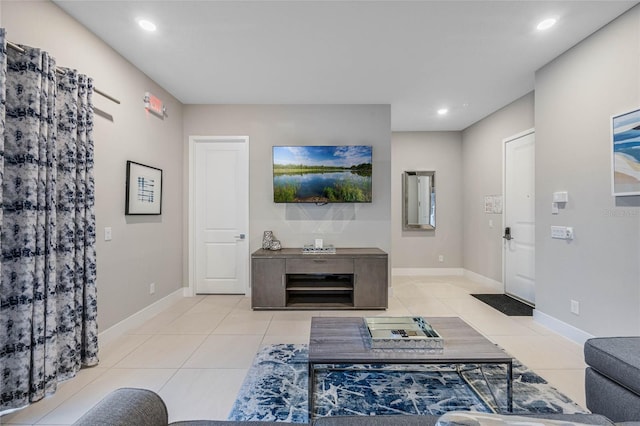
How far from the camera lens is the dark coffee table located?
64.9 inches

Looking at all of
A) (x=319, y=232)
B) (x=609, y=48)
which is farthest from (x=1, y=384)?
(x=609, y=48)

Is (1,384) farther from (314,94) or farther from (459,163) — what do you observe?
(459,163)

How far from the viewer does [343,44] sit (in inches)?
109

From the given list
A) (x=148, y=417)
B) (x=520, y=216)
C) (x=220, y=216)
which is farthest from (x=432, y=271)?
(x=148, y=417)

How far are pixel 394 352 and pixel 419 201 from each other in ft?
14.0

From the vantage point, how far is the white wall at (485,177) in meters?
4.28

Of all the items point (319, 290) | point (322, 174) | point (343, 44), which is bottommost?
point (319, 290)

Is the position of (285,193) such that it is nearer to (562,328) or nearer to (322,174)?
(322,174)

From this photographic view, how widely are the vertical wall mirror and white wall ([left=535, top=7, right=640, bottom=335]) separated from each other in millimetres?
2359

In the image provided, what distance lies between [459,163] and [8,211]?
6007 millimetres

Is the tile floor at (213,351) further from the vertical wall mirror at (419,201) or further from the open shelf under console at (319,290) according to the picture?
the vertical wall mirror at (419,201)

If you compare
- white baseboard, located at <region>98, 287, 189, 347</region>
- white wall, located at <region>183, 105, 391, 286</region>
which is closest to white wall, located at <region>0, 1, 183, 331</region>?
white baseboard, located at <region>98, 287, 189, 347</region>

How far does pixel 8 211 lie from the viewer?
1829 mm

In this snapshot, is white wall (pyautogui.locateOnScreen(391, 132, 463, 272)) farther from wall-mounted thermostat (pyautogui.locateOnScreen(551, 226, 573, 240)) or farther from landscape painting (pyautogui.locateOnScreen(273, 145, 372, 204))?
wall-mounted thermostat (pyautogui.locateOnScreen(551, 226, 573, 240))
